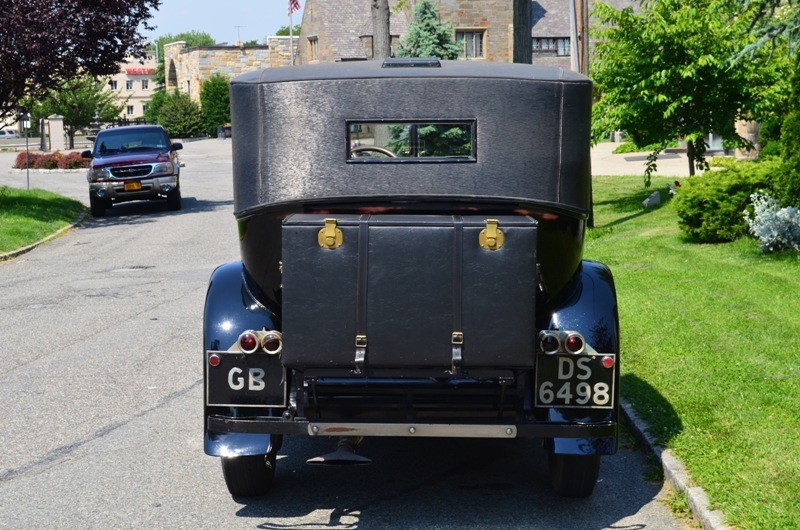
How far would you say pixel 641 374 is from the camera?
8305 mm

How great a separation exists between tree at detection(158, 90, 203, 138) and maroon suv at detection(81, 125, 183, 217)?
45.9 m

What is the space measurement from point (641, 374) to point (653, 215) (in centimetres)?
1206

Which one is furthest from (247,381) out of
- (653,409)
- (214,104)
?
(214,104)

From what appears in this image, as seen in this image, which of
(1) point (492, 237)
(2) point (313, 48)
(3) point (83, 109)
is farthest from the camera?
(2) point (313, 48)

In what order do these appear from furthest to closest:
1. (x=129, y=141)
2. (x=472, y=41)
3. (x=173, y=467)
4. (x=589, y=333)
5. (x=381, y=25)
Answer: (x=472, y=41) < (x=129, y=141) < (x=381, y=25) < (x=173, y=467) < (x=589, y=333)

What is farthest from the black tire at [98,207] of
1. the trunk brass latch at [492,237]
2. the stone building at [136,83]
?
the stone building at [136,83]

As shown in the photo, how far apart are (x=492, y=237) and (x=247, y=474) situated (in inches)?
77.9

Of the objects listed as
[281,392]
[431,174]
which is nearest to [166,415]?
[281,392]

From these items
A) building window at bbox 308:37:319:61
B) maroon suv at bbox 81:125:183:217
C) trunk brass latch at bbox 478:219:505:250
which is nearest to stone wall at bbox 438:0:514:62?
building window at bbox 308:37:319:61

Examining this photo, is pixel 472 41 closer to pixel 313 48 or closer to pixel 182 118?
pixel 313 48

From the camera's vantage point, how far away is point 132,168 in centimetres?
2550

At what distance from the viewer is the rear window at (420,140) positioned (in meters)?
5.80

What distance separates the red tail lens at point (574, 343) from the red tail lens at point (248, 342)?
5.15 feet

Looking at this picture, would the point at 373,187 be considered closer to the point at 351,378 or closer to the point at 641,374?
the point at 351,378
